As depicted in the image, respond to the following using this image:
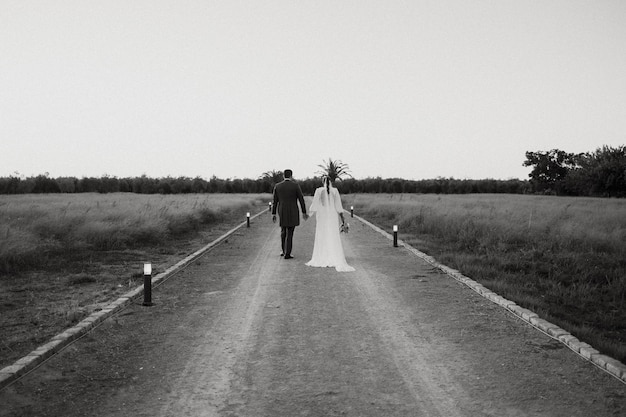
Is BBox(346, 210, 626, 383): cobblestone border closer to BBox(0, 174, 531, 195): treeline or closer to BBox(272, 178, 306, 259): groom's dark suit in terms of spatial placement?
BBox(272, 178, 306, 259): groom's dark suit

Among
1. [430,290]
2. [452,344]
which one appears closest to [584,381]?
[452,344]

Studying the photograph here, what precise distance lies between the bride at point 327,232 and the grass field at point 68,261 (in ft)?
12.0

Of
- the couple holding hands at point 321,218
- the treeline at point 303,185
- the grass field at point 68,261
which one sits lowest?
the grass field at point 68,261

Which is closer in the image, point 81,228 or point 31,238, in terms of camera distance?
point 31,238

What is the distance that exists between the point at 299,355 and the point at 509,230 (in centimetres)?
1438

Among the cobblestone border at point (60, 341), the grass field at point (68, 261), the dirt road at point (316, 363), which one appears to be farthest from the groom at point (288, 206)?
the cobblestone border at point (60, 341)

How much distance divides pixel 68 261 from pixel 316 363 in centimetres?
971

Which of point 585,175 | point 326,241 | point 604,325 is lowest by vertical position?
point 604,325

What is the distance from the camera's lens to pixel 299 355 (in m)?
5.47

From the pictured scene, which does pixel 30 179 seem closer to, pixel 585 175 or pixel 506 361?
pixel 585 175

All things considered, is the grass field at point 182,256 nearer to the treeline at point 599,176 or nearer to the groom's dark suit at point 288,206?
the groom's dark suit at point 288,206

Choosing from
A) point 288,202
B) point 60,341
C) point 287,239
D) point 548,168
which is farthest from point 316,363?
point 548,168

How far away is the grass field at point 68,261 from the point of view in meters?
6.94

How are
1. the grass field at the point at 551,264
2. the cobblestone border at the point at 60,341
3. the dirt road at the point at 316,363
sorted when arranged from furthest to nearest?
the grass field at the point at 551,264
the cobblestone border at the point at 60,341
the dirt road at the point at 316,363
